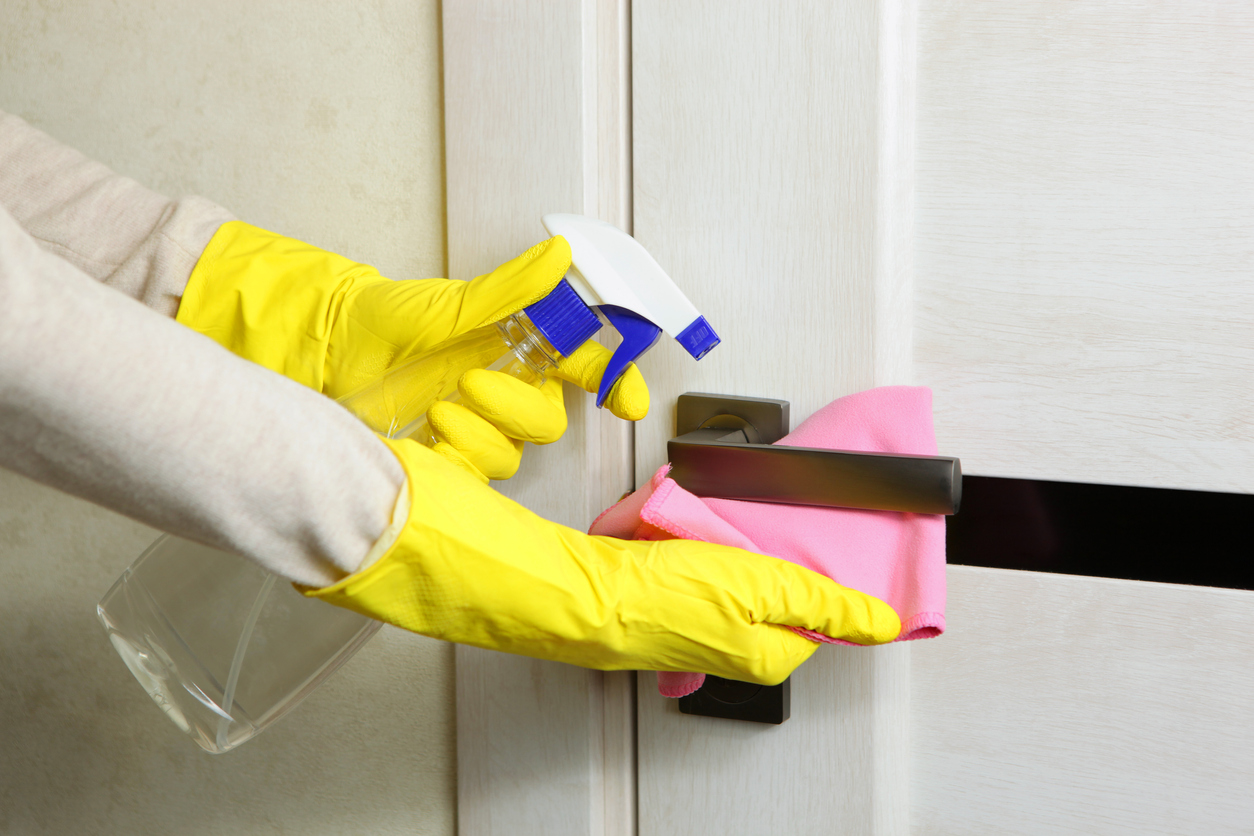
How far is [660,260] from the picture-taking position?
0.58 meters

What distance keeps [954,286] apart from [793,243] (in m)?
0.10

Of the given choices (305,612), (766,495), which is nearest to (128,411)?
(305,612)

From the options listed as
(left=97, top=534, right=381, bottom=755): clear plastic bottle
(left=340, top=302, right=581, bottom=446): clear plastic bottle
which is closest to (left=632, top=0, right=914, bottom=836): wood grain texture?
(left=340, top=302, right=581, bottom=446): clear plastic bottle

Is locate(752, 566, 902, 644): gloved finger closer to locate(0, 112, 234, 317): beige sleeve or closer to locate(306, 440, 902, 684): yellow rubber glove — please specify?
locate(306, 440, 902, 684): yellow rubber glove

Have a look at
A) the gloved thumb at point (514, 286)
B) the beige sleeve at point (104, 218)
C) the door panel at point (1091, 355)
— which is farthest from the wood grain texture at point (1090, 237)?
the beige sleeve at point (104, 218)

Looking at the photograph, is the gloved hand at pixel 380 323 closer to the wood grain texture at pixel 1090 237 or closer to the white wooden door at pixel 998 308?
the white wooden door at pixel 998 308

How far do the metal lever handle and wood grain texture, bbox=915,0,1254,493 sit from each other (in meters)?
0.08

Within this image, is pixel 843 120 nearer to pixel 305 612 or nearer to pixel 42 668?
pixel 305 612

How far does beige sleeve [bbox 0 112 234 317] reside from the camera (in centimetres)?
58

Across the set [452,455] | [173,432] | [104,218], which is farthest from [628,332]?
[104,218]

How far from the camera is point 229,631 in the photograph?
490 millimetres

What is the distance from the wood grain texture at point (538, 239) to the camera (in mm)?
578

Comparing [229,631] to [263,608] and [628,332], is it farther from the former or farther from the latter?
[628,332]

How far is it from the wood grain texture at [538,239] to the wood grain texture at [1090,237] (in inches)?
8.3
